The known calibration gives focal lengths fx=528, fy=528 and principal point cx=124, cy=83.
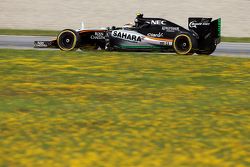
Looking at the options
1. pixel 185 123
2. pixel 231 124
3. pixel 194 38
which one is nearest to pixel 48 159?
pixel 185 123

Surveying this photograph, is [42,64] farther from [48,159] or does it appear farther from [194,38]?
[48,159]

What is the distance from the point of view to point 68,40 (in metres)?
16.3

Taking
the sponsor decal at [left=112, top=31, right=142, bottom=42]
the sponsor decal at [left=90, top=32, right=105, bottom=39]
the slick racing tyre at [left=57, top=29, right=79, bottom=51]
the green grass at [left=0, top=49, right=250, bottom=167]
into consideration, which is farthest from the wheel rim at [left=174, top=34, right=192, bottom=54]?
the slick racing tyre at [left=57, top=29, right=79, bottom=51]

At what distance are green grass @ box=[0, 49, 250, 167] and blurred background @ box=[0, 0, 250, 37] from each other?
20.8 meters

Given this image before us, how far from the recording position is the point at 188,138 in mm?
6418

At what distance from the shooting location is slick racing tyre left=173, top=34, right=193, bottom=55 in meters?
15.7

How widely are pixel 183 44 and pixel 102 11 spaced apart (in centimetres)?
1933

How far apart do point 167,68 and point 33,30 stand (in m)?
21.3

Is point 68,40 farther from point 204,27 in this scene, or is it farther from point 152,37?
point 204,27

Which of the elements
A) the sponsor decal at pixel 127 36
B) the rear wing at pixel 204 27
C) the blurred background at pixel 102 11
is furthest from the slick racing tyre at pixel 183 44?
the blurred background at pixel 102 11

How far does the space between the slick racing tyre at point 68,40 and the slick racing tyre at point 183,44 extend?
3.04 meters

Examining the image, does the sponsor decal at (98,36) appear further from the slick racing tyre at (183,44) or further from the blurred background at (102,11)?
the blurred background at (102,11)

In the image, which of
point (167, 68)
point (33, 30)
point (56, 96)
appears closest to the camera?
point (56, 96)

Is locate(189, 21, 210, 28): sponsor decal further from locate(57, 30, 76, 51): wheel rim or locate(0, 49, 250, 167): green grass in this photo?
locate(57, 30, 76, 51): wheel rim
